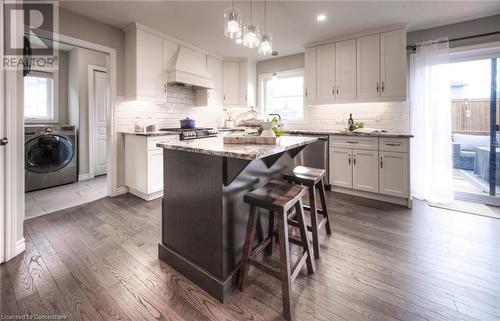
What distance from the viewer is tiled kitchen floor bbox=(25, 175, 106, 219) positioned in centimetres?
304

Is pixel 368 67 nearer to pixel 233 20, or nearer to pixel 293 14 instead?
pixel 293 14

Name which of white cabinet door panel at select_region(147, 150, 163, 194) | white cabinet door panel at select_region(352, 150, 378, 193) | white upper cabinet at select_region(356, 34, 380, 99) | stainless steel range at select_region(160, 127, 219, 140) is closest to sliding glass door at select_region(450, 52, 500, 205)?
white upper cabinet at select_region(356, 34, 380, 99)

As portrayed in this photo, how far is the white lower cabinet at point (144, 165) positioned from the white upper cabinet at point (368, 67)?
118 inches

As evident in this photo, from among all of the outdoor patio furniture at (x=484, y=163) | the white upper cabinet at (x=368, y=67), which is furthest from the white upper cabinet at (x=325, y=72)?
the outdoor patio furniture at (x=484, y=163)

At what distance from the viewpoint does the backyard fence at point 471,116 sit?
10.9 ft

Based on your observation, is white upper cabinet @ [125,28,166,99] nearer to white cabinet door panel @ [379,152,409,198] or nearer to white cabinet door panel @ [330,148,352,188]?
white cabinet door panel @ [330,148,352,188]

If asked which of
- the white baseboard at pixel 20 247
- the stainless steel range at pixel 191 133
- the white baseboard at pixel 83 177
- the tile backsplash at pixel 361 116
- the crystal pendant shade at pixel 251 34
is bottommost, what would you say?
the white baseboard at pixel 20 247

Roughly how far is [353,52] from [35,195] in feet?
17.7

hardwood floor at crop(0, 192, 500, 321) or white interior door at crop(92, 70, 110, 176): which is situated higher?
white interior door at crop(92, 70, 110, 176)

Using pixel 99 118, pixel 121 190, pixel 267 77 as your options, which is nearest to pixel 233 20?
pixel 121 190

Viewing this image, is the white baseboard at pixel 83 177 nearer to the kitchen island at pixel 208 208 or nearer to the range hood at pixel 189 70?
the range hood at pixel 189 70

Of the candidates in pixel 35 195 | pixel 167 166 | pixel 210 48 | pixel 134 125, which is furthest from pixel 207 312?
pixel 210 48

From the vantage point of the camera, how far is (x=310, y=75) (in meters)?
4.23

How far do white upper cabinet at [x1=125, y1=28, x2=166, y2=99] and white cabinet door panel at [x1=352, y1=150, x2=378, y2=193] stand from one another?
10.5ft
